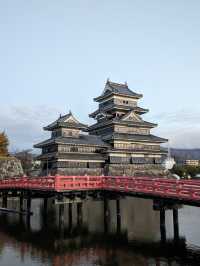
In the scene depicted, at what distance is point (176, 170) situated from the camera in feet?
265

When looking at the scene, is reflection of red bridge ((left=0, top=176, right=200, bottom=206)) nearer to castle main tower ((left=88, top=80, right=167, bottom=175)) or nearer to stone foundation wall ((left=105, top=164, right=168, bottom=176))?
stone foundation wall ((left=105, top=164, right=168, bottom=176))

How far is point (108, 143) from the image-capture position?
50469 mm

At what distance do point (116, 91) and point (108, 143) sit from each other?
34.3 feet

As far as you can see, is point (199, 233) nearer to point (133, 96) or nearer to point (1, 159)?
point (133, 96)

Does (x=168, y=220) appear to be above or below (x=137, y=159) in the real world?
below

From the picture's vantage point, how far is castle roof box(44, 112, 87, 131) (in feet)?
157

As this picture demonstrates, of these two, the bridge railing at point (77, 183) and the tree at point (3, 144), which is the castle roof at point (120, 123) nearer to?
the tree at point (3, 144)

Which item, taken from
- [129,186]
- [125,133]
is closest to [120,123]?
[125,133]

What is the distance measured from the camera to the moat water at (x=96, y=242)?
56.3 feet

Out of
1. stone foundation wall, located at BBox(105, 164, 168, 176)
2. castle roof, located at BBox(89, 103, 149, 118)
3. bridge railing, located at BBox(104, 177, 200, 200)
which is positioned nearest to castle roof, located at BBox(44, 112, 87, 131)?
castle roof, located at BBox(89, 103, 149, 118)

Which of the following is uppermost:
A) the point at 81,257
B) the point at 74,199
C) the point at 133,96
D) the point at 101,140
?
the point at 133,96

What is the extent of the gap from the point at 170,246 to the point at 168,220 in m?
10.3

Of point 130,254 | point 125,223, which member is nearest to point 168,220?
point 125,223

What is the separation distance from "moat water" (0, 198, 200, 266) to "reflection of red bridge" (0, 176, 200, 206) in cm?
316
